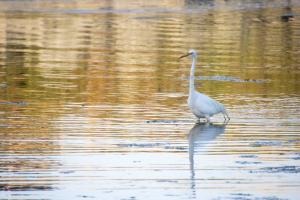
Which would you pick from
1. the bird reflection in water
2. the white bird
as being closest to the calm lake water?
the bird reflection in water

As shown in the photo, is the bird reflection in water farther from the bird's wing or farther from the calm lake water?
the bird's wing

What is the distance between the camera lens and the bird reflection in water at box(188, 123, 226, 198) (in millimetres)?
15555

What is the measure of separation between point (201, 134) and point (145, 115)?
6.27 feet

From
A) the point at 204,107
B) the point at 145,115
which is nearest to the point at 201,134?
the point at 204,107

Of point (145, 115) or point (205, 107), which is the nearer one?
point (205, 107)

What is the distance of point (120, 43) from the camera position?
33812mm

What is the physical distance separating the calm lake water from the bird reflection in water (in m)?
0.03

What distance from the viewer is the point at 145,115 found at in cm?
1853

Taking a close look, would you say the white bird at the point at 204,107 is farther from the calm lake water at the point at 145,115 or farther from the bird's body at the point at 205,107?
the calm lake water at the point at 145,115

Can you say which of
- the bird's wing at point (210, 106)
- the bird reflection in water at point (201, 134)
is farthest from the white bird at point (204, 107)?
the bird reflection in water at point (201, 134)

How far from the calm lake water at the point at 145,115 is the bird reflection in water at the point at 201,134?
0.03 m

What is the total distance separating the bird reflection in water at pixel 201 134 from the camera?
51.0 ft

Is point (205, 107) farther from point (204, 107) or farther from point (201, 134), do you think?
point (201, 134)

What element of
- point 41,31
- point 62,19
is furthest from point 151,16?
point 41,31
